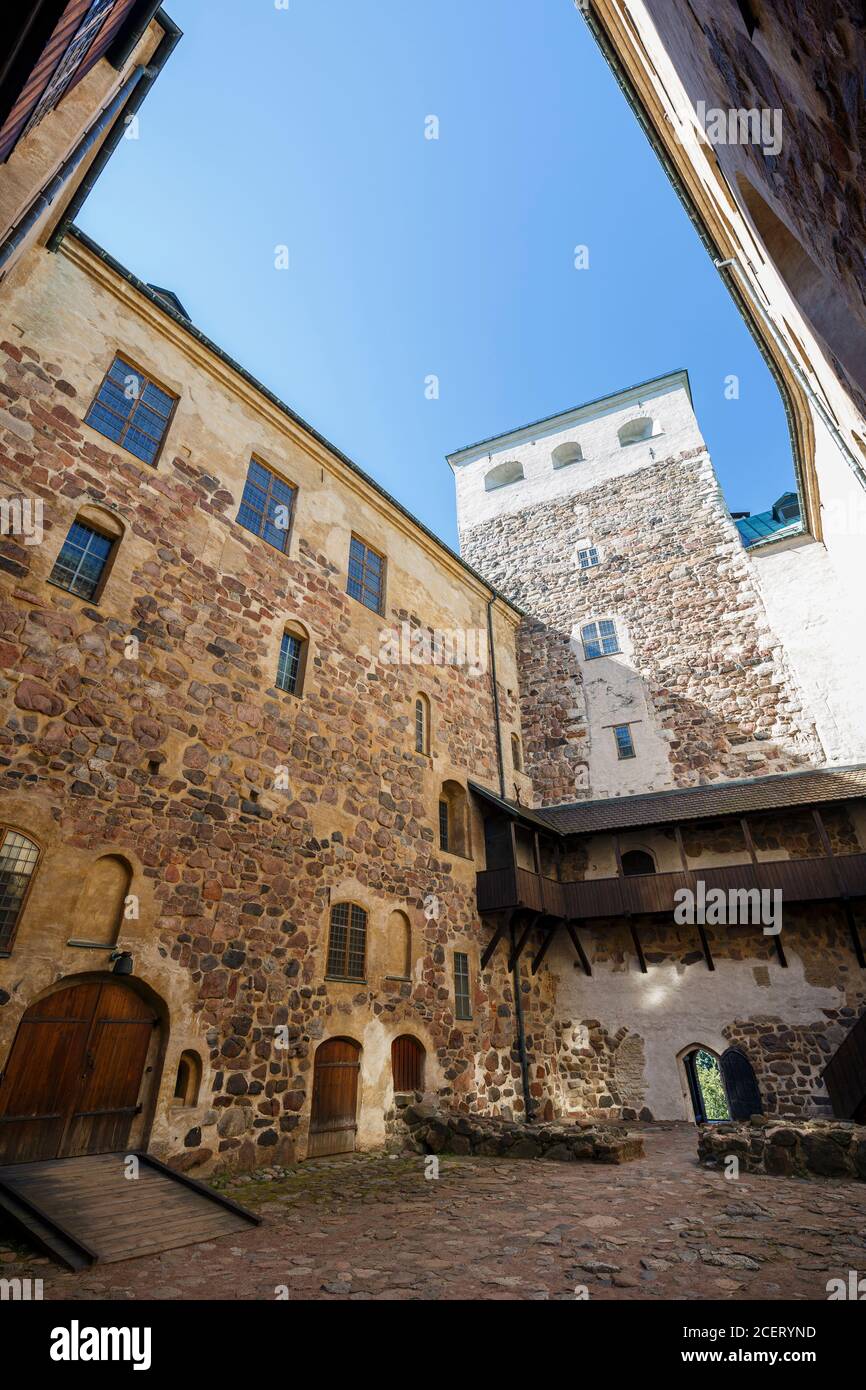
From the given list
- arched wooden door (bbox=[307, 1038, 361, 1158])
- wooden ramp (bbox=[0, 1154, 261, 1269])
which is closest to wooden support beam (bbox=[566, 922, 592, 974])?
arched wooden door (bbox=[307, 1038, 361, 1158])

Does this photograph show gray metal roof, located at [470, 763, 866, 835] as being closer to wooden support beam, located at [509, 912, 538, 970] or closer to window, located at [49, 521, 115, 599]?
wooden support beam, located at [509, 912, 538, 970]

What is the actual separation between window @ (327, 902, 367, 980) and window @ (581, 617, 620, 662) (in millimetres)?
11221

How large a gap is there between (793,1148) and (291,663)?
982 centimetres

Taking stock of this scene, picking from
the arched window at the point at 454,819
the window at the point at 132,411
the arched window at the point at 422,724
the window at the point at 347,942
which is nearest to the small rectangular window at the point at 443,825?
the arched window at the point at 454,819

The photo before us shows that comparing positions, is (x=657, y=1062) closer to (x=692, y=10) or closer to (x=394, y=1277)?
(x=394, y=1277)

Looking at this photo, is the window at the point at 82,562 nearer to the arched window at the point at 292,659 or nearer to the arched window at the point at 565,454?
the arched window at the point at 292,659

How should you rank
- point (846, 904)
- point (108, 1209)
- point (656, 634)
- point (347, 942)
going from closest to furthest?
point (108, 1209) → point (347, 942) → point (846, 904) → point (656, 634)

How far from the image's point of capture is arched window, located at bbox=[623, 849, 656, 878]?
1464 centimetres

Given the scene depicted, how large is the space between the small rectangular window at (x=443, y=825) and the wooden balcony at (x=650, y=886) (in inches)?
42.5

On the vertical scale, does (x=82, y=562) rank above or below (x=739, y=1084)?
above

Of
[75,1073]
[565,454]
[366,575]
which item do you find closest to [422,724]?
[366,575]

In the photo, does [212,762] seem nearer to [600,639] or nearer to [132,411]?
[132,411]

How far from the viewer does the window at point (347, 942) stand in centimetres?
957

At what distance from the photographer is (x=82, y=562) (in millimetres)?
8094
